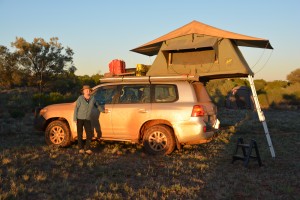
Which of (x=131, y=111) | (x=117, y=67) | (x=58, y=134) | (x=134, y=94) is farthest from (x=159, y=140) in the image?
(x=58, y=134)

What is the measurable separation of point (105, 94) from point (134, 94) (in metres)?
0.78

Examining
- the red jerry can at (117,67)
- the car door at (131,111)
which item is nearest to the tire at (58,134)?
the car door at (131,111)

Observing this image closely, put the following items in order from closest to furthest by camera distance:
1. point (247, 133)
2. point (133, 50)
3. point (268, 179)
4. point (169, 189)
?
point (169, 189), point (268, 179), point (133, 50), point (247, 133)

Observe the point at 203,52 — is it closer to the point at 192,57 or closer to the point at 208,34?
the point at 192,57

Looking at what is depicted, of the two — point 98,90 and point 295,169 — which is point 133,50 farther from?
point 295,169

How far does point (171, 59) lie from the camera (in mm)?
10578

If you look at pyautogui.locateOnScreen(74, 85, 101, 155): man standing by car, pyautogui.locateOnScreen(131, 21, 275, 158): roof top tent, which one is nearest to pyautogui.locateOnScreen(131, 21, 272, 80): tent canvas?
pyautogui.locateOnScreen(131, 21, 275, 158): roof top tent

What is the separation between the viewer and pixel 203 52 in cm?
1013

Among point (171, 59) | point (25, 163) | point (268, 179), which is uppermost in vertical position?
point (171, 59)

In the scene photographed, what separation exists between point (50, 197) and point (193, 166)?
10.8 ft

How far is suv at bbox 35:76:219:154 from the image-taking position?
341 inches

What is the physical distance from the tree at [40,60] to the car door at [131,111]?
30.7m

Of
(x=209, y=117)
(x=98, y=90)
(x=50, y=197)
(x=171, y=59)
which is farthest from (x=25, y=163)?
(x=171, y=59)

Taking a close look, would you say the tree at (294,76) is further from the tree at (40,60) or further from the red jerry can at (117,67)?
the red jerry can at (117,67)
